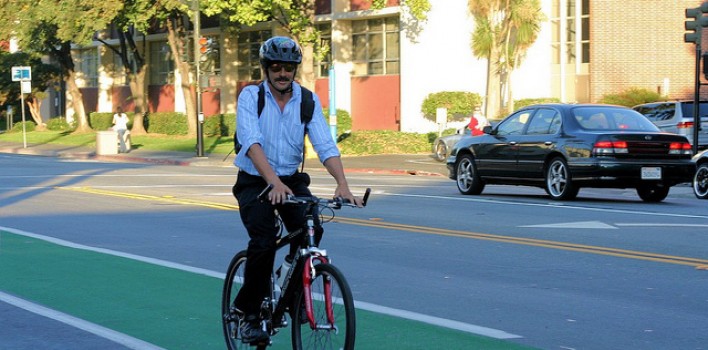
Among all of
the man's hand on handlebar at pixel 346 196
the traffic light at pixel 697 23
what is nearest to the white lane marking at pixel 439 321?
the man's hand on handlebar at pixel 346 196

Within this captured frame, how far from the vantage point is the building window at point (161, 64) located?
6044 centimetres

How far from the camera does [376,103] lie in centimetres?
4597

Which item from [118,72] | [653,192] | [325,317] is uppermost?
[118,72]

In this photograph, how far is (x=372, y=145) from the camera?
40094 millimetres

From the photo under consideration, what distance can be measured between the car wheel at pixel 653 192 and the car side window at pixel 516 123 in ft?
7.12

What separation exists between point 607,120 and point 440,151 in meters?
16.8

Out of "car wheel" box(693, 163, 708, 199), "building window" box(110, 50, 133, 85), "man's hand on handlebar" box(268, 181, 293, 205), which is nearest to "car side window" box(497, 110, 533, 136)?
"car wheel" box(693, 163, 708, 199)

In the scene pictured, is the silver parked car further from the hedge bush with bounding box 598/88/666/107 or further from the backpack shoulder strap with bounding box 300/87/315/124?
the backpack shoulder strap with bounding box 300/87/315/124

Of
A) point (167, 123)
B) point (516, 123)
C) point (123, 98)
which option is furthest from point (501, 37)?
point (123, 98)

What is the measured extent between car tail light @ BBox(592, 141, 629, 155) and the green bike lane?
28.1ft

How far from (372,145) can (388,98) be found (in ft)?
18.7

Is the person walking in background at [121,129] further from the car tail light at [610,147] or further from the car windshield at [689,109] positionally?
the car tail light at [610,147]

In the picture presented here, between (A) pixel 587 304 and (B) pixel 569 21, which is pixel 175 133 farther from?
(A) pixel 587 304

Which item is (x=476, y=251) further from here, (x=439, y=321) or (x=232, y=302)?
(x=232, y=302)
